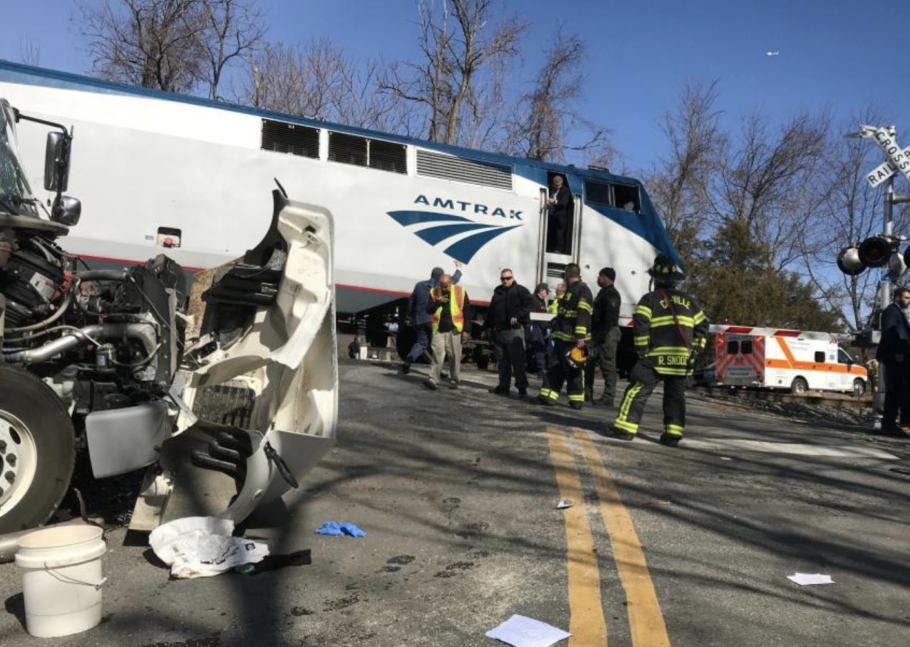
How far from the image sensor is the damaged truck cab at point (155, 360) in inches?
163

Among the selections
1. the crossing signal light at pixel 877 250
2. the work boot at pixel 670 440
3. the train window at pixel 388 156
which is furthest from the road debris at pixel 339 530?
the train window at pixel 388 156

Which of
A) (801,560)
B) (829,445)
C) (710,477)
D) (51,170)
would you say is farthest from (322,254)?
(829,445)

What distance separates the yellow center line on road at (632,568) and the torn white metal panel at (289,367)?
179 centimetres

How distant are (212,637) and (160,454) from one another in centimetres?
138

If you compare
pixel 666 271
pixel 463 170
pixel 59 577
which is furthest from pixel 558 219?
pixel 59 577

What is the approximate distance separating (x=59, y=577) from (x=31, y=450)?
110 cm

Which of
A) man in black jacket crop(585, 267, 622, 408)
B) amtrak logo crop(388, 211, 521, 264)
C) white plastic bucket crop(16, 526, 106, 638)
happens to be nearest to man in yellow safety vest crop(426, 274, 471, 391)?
man in black jacket crop(585, 267, 622, 408)

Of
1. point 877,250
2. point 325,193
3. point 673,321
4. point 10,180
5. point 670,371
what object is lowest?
point 670,371

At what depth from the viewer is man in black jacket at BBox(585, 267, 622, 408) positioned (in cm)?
1066

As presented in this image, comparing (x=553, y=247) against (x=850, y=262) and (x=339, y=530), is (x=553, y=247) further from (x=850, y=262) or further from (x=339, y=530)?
(x=339, y=530)

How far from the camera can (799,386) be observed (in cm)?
2411

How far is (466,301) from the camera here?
37.1ft

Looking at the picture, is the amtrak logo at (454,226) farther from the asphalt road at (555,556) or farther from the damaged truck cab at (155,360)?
the damaged truck cab at (155,360)

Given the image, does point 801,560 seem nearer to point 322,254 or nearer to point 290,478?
point 290,478
